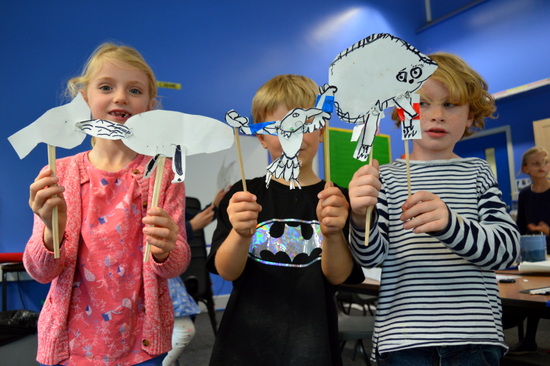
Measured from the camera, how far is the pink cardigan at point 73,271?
0.85 meters

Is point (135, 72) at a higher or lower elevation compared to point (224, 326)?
higher

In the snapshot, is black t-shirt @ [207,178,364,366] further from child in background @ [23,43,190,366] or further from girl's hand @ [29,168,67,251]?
girl's hand @ [29,168,67,251]

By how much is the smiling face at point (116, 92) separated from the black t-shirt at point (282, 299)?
320mm

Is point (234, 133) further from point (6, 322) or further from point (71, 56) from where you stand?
point (71, 56)

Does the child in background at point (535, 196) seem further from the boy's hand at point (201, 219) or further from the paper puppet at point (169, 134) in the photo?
the paper puppet at point (169, 134)

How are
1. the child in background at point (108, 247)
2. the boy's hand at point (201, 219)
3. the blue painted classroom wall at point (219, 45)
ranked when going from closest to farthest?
the child in background at point (108, 247)
the boy's hand at point (201, 219)
the blue painted classroom wall at point (219, 45)

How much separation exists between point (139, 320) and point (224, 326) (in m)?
0.17

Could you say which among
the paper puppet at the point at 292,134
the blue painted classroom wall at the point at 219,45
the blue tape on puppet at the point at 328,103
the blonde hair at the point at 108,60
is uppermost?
the blue painted classroom wall at the point at 219,45

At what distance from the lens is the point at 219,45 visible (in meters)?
4.36

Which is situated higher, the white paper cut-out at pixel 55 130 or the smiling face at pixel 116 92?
the smiling face at pixel 116 92

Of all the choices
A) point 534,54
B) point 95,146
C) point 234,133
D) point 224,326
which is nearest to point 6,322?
point 95,146

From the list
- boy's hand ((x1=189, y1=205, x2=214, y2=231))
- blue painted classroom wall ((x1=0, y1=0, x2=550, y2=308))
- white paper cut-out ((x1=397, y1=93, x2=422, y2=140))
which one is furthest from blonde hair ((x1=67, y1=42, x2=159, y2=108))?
blue painted classroom wall ((x1=0, y1=0, x2=550, y2=308))

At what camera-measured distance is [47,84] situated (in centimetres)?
360

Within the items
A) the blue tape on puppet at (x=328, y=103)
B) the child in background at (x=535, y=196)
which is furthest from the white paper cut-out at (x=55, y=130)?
the child in background at (x=535, y=196)
